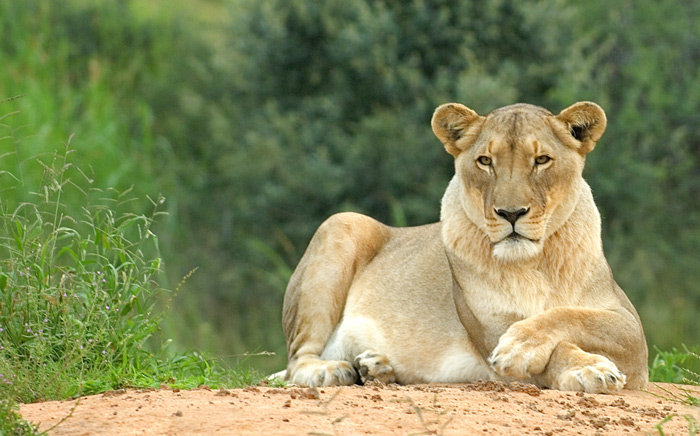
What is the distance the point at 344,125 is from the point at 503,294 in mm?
7902

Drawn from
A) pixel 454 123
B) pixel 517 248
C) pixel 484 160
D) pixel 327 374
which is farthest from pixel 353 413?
pixel 454 123

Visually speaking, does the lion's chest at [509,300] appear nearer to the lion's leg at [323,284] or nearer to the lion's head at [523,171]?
the lion's head at [523,171]

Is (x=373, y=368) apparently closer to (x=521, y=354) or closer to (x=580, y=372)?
(x=521, y=354)

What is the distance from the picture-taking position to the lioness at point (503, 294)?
15.7ft

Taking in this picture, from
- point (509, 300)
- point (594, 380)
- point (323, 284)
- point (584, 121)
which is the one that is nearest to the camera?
point (594, 380)

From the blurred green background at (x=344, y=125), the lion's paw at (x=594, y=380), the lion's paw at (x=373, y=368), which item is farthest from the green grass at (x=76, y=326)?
the blurred green background at (x=344, y=125)

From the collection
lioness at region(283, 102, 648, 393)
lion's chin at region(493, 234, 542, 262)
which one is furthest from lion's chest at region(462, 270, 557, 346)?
lion's chin at region(493, 234, 542, 262)

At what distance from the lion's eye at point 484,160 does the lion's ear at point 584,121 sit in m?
0.41

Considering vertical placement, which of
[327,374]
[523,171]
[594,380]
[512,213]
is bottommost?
[327,374]

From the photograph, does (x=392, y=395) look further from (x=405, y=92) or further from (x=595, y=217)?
(x=405, y=92)

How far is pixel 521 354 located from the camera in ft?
15.3

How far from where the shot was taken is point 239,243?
13133 millimetres

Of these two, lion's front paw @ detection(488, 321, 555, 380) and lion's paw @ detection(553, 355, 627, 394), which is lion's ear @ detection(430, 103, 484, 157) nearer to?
lion's front paw @ detection(488, 321, 555, 380)

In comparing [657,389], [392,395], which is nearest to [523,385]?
[392,395]
